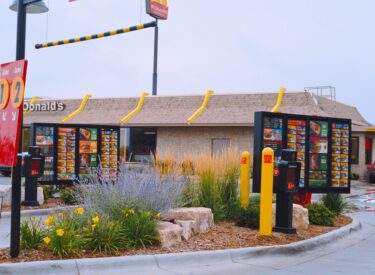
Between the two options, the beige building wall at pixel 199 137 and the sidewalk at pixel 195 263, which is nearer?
the sidewalk at pixel 195 263

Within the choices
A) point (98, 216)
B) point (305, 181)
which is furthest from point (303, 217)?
point (98, 216)

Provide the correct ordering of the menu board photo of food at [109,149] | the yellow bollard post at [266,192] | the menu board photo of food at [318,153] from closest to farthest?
the yellow bollard post at [266,192]
the menu board photo of food at [318,153]
the menu board photo of food at [109,149]

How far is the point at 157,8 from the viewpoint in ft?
80.2

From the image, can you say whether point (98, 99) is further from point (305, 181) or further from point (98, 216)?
point (98, 216)

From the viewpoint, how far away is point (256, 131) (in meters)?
10.8

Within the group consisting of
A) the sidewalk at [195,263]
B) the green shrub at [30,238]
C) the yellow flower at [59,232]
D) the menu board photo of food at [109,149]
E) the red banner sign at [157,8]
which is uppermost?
the red banner sign at [157,8]

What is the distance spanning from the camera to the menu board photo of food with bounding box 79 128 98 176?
1570 cm

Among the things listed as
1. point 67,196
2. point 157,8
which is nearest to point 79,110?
point 157,8

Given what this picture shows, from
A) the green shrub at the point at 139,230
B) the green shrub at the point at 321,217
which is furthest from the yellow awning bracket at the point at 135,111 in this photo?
the green shrub at the point at 139,230

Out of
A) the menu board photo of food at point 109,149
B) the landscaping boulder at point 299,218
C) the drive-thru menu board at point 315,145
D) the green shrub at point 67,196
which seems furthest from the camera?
the menu board photo of food at point 109,149

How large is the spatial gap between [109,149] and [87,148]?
70 centimetres

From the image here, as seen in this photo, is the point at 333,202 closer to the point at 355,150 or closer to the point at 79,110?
the point at 355,150

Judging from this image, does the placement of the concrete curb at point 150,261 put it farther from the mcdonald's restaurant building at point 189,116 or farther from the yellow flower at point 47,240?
the mcdonald's restaurant building at point 189,116

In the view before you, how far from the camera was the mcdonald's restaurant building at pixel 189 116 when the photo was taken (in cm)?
3152
